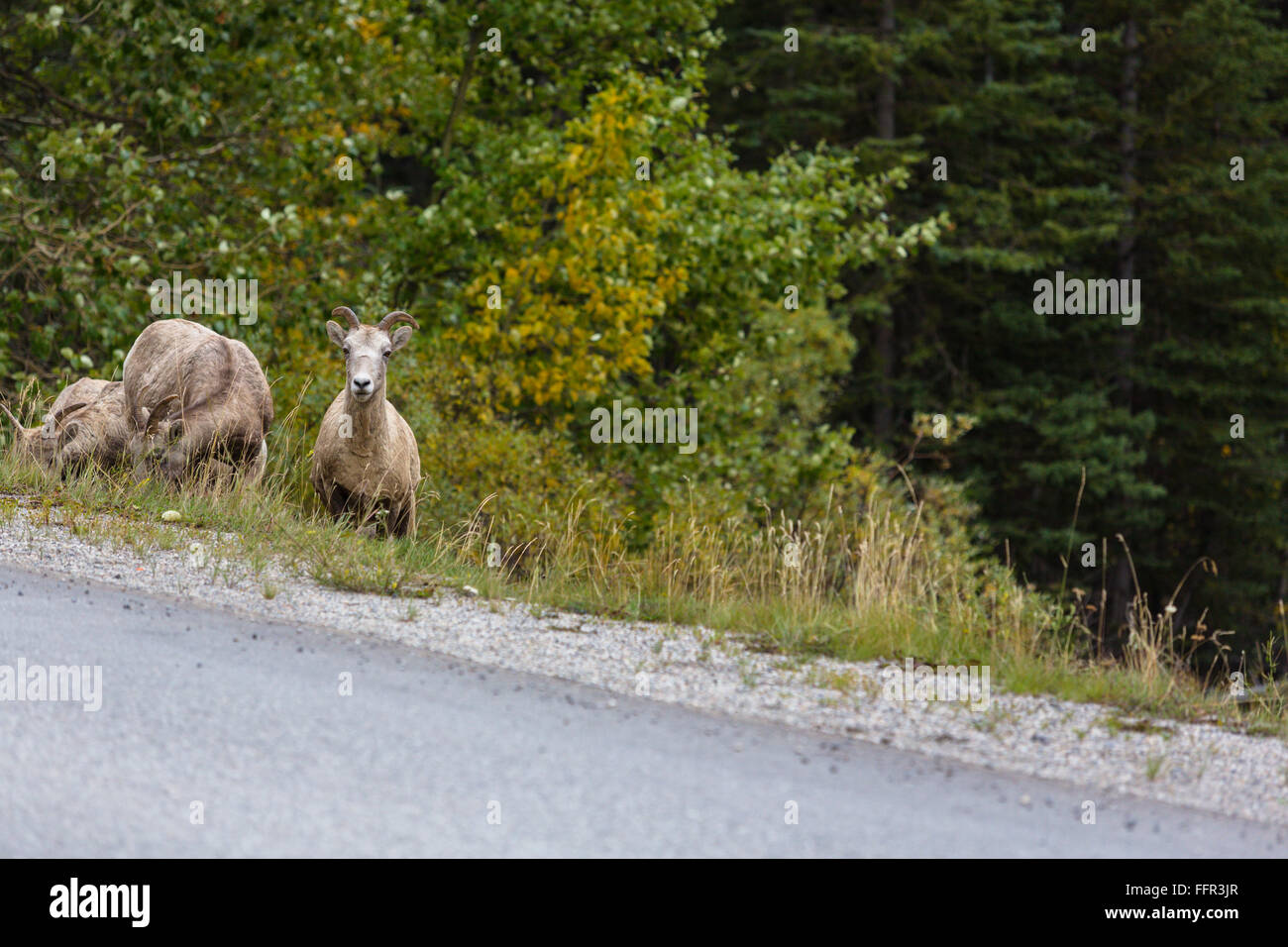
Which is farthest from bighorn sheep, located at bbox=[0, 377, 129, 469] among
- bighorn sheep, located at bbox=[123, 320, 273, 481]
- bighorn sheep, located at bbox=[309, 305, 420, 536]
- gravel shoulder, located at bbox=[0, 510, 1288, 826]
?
gravel shoulder, located at bbox=[0, 510, 1288, 826]

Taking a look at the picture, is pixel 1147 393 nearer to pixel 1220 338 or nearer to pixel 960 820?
pixel 1220 338

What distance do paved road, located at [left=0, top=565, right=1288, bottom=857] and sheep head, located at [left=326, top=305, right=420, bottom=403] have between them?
3817 mm

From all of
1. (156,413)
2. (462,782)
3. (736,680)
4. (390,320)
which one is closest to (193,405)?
(156,413)

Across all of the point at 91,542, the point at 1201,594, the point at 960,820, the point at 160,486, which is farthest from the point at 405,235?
the point at 1201,594

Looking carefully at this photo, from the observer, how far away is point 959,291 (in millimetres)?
33125

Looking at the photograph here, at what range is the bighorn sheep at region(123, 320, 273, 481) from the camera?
11.4 meters

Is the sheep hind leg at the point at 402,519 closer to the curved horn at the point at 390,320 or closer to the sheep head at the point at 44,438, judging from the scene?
the curved horn at the point at 390,320

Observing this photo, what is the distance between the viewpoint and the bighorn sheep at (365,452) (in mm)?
10914

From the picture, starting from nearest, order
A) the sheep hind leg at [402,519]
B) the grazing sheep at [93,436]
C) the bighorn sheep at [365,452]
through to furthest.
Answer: the bighorn sheep at [365,452] → the sheep hind leg at [402,519] → the grazing sheep at [93,436]

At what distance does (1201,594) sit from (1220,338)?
581 centimetres

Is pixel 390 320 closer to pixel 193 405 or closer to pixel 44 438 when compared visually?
pixel 193 405

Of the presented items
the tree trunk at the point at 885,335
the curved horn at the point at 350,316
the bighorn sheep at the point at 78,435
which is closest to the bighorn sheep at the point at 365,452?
the curved horn at the point at 350,316

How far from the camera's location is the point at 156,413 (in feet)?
37.6

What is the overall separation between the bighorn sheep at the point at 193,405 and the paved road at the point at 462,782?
4664 mm
